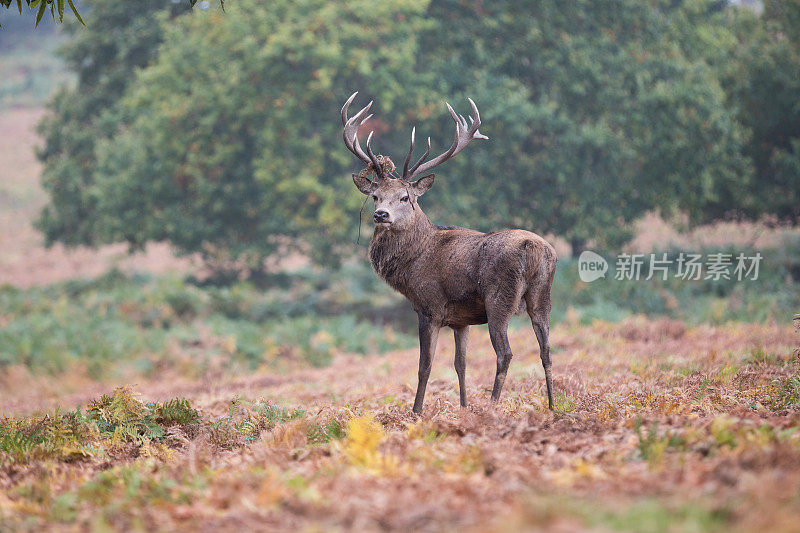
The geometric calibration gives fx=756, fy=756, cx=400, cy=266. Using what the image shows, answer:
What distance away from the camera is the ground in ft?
12.9

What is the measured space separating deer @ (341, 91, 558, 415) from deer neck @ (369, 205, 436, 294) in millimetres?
11

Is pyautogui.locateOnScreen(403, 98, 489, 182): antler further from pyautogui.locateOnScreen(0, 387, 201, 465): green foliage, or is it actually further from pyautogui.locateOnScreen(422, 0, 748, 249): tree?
pyautogui.locateOnScreen(422, 0, 748, 249): tree

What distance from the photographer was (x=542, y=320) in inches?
310

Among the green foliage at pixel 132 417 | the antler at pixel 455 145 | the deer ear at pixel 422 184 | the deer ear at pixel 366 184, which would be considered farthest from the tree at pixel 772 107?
the green foliage at pixel 132 417

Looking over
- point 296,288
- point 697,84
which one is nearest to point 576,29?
point 697,84

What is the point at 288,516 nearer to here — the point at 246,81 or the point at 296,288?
the point at 246,81

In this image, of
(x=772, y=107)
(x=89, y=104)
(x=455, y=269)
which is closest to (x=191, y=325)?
(x=89, y=104)

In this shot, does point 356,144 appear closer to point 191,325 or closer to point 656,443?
point 656,443

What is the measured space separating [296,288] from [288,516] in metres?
20.3

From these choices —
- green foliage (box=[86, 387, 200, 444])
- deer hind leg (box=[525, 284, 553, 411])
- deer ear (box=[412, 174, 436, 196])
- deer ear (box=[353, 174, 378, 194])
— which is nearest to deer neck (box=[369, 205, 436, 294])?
deer ear (box=[412, 174, 436, 196])

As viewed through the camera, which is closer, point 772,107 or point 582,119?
point 772,107

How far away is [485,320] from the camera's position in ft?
26.4

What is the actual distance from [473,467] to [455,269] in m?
3.18

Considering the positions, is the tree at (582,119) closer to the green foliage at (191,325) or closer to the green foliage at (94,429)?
the green foliage at (191,325)
